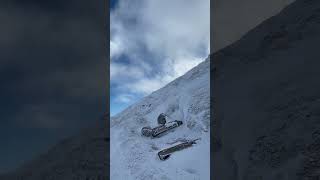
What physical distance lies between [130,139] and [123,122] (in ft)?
17.8

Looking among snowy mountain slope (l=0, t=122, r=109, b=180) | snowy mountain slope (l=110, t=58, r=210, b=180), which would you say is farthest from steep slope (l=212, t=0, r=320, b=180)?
snowy mountain slope (l=0, t=122, r=109, b=180)

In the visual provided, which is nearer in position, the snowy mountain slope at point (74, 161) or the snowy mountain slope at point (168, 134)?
the snowy mountain slope at point (168, 134)

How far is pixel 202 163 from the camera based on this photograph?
1720 cm

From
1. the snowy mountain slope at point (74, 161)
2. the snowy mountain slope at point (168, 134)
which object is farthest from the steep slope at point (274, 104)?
the snowy mountain slope at point (74, 161)

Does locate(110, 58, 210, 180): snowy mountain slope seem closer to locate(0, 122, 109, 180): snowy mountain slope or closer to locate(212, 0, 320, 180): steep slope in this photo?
locate(0, 122, 109, 180): snowy mountain slope

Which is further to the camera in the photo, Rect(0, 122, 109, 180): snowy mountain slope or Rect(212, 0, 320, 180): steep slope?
Rect(0, 122, 109, 180): snowy mountain slope

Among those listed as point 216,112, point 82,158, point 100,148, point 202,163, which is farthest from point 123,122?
point 202,163

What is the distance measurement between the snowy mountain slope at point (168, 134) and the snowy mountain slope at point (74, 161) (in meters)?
0.93

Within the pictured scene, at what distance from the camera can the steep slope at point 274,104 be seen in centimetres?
1262

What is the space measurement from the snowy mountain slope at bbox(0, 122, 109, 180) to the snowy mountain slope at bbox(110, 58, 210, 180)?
0.93 metres

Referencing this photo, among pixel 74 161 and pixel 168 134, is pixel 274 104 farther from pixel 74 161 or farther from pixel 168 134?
pixel 74 161

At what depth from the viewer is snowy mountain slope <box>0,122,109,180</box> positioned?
67.7ft

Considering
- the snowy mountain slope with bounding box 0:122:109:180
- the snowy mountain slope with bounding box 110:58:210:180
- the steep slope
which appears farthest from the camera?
the snowy mountain slope with bounding box 0:122:109:180

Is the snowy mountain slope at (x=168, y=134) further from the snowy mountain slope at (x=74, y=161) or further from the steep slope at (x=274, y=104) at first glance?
the steep slope at (x=274, y=104)
